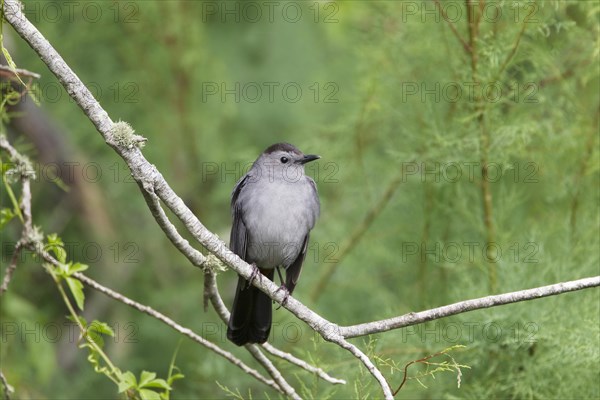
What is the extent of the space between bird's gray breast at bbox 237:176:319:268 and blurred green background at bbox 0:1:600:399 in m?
0.55

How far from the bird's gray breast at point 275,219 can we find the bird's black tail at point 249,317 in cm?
29

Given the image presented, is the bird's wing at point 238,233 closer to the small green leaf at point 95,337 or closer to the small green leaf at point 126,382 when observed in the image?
the small green leaf at point 95,337

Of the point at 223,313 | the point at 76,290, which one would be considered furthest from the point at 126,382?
the point at 223,313

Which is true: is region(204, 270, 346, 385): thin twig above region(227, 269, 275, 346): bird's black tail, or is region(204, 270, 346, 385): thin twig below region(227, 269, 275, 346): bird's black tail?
above

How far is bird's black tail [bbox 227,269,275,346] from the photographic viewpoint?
405 centimetres

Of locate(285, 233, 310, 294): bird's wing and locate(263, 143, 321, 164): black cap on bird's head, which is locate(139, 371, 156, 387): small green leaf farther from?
locate(263, 143, 321, 164): black cap on bird's head

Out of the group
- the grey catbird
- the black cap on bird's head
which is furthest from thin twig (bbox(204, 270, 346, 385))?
the black cap on bird's head

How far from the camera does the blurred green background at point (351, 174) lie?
4.13m

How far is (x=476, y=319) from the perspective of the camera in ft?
13.5

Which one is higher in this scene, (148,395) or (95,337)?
(95,337)

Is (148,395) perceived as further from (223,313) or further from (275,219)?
(275,219)

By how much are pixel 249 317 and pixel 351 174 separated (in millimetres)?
1624

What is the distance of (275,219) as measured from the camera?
4.55m

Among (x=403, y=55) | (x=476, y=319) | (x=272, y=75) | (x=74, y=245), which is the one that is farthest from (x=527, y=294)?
(x=272, y=75)
